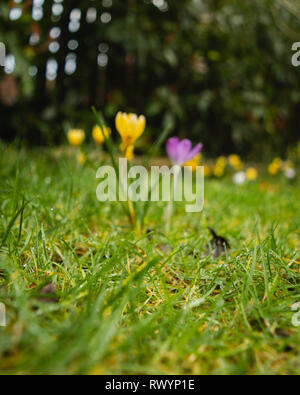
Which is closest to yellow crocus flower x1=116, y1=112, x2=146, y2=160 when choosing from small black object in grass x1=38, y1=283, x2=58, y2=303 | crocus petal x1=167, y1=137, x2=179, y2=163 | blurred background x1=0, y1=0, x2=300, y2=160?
crocus petal x1=167, y1=137, x2=179, y2=163

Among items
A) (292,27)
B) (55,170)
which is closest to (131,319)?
(55,170)

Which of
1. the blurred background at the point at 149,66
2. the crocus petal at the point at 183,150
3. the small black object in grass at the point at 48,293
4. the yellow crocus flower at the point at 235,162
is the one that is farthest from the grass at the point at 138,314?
the yellow crocus flower at the point at 235,162

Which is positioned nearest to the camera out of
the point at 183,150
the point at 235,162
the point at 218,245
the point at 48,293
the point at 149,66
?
the point at 48,293

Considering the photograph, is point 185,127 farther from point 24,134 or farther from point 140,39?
point 24,134

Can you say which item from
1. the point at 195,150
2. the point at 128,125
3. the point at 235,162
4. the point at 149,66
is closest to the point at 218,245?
the point at 195,150

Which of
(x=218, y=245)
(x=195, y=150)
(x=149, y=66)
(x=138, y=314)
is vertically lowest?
(x=138, y=314)

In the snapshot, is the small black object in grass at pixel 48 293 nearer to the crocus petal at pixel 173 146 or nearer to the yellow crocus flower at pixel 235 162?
the crocus petal at pixel 173 146

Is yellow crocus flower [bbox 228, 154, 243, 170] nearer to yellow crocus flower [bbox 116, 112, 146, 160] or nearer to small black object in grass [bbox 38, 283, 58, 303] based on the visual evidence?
yellow crocus flower [bbox 116, 112, 146, 160]

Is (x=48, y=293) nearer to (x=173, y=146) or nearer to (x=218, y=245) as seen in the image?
(x=218, y=245)
